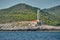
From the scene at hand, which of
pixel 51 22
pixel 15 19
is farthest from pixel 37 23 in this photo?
pixel 15 19

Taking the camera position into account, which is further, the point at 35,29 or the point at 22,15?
the point at 22,15

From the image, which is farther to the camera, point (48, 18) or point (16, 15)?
point (16, 15)

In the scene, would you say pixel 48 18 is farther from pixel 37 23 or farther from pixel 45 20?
pixel 37 23

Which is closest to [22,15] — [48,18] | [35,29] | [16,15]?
[16,15]

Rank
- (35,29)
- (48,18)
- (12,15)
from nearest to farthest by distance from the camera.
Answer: (35,29) < (48,18) < (12,15)

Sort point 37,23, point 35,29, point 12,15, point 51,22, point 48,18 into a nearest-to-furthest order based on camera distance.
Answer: point 35,29 → point 37,23 → point 51,22 → point 48,18 → point 12,15

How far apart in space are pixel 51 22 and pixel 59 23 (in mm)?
4571

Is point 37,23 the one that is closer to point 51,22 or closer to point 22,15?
point 51,22

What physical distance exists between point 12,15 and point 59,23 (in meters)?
27.7

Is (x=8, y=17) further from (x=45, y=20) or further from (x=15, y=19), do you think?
(x=45, y=20)

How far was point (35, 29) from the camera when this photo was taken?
374 ft

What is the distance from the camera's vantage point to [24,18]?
15362 cm

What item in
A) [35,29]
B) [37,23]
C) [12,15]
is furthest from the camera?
[12,15]

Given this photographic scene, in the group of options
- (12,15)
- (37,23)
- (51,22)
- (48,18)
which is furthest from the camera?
(12,15)
